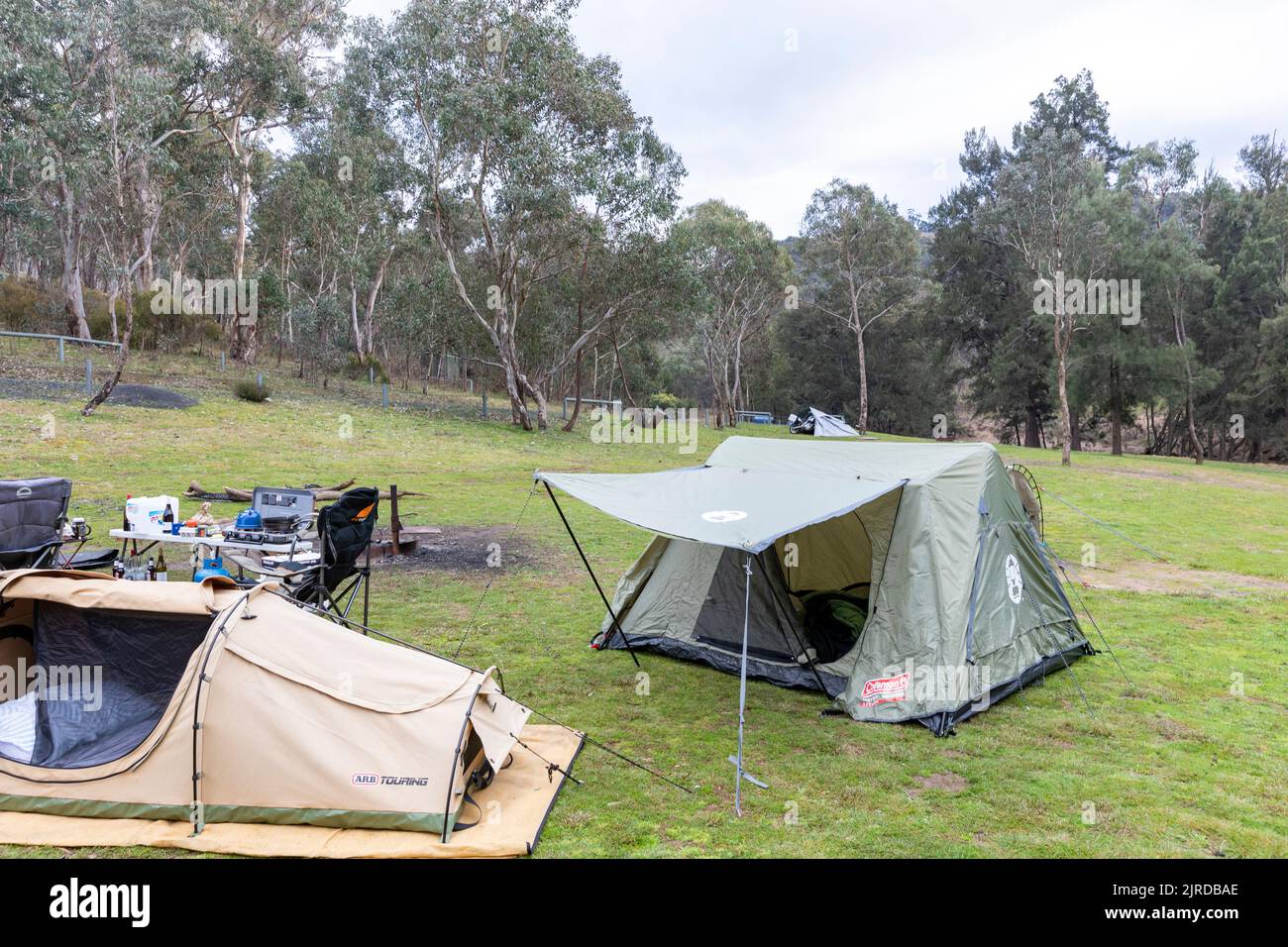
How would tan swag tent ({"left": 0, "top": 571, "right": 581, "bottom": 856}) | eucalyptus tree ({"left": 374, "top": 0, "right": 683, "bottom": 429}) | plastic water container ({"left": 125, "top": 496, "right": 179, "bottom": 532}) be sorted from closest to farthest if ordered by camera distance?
tan swag tent ({"left": 0, "top": 571, "right": 581, "bottom": 856}) → plastic water container ({"left": 125, "top": 496, "right": 179, "bottom": 532}) → eucalyptus tree ({"left": 374, "top": 0, "right": 683, "bottom": 429})

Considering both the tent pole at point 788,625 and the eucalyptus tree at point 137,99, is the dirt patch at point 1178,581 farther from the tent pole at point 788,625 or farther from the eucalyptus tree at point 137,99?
the eucalyptus tree at point 137,99

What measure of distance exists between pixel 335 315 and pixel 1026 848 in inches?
1328

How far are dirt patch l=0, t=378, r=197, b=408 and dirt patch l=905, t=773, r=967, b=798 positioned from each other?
69.5ft

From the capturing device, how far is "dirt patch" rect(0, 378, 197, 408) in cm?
1958

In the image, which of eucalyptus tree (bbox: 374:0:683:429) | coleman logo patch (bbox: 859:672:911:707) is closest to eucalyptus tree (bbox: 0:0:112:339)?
eucalyptus tree (bbox: 374:0:683:429)

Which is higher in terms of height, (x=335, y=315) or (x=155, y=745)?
(x=335, y=315)

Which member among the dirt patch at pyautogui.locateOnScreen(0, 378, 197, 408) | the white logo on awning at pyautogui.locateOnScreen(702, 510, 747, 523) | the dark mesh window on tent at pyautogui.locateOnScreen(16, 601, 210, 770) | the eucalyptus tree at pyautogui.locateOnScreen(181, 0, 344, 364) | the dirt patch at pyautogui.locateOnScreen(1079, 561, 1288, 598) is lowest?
the dirt patch at pyautogui.locateOnScreen(1079, 561, 1288, 598)

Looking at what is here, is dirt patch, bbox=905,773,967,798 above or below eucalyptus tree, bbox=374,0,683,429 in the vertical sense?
below

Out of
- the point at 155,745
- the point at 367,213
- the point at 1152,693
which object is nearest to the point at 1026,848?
the point at 1152,693

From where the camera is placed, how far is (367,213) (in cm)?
3525

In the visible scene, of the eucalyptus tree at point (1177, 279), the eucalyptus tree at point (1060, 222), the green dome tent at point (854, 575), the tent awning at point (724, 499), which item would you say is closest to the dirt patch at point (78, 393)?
the green dome tent at point (854, 575)

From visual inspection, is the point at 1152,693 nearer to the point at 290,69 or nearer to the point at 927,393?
the point at 290,69

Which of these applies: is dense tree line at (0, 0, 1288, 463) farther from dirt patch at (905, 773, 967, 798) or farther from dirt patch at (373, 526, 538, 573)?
dirt patch at (905, 773, 967, 798)

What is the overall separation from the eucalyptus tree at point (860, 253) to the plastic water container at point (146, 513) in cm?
3592
